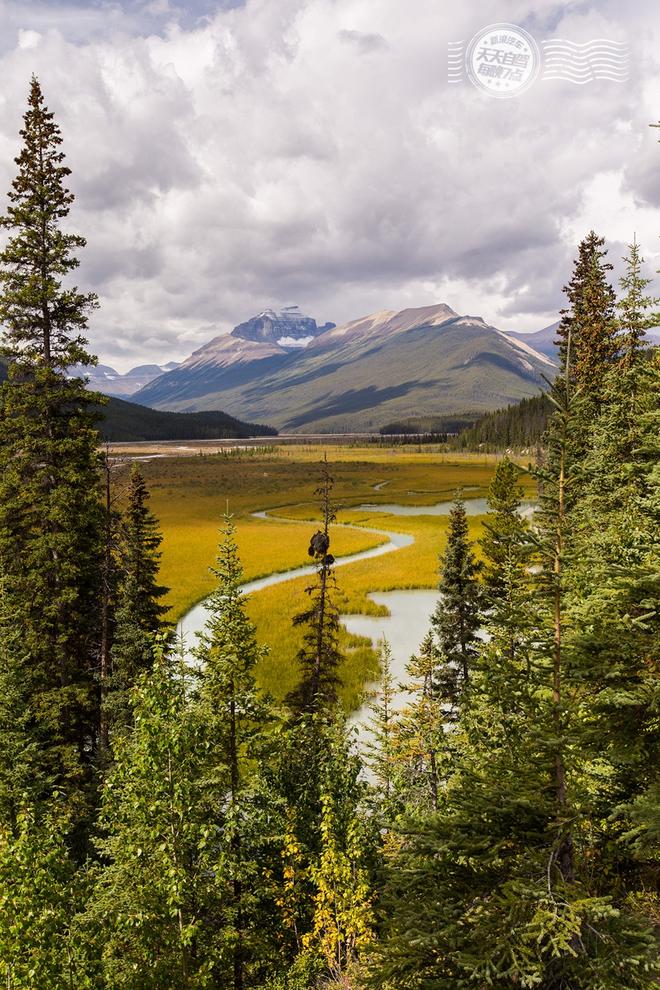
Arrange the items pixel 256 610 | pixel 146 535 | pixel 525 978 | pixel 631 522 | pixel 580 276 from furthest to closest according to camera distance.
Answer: pixel 256 610
pixel 580 276
pixel 146 535
pixel 631 522
pixel 525 978

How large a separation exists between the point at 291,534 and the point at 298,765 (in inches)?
2204

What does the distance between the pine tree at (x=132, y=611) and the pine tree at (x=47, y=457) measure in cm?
108

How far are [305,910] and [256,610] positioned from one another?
27453 millimetres

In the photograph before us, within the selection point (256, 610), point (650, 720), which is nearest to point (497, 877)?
point (650, 720)

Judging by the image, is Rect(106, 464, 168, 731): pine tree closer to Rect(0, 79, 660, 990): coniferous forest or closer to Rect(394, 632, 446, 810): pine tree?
Rect(0, 79, 660, 990): coniferous forest

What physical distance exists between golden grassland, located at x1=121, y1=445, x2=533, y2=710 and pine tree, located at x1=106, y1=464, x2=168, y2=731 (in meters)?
8.11

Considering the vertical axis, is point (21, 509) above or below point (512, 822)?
above

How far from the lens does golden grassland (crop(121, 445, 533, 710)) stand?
113ft

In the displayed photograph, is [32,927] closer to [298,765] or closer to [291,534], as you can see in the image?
[298,765]

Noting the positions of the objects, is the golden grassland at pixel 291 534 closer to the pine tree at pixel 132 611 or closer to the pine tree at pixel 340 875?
the pine tree at pixel 340 875

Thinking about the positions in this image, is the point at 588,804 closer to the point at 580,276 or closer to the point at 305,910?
the point at 305,910

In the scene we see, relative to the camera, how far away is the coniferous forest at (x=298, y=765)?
212 inches

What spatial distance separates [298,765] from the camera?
14.6 m

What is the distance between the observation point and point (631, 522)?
37.5ft
